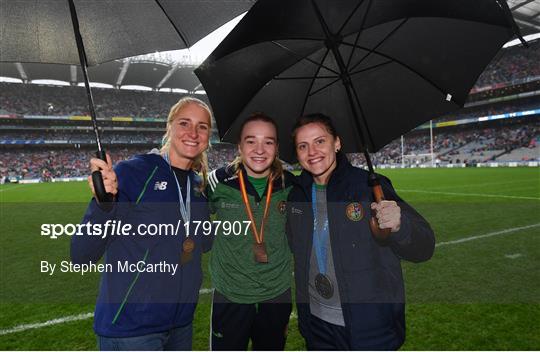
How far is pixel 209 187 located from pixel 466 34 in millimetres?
2331

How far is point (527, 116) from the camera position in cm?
4550

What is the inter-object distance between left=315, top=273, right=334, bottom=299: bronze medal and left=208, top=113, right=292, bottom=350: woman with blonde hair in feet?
1.07

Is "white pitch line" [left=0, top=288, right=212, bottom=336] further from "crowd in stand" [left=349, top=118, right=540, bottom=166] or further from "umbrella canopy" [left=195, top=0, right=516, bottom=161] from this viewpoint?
"crowd in stand" [left=349, top=118, right=540, bottom=166]

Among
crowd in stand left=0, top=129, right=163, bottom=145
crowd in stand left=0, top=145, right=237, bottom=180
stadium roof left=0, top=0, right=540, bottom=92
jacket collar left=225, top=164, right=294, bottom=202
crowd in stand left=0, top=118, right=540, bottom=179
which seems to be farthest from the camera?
crowd in stand left=0, top=129, right=163, bottom=145

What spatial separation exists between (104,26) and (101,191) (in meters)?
1.27

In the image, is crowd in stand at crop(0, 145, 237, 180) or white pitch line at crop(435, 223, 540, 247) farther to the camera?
crowd in stand at crop(0, 145, 237, 180)

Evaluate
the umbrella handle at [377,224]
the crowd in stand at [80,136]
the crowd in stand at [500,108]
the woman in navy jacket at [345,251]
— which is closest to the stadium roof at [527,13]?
the crowd in stand at [500,108]

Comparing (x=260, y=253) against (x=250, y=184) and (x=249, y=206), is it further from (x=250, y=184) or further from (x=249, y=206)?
(x=250, y=184)

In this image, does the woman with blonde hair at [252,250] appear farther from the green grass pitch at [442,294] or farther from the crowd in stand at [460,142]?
the crowd in stand at [460,142]

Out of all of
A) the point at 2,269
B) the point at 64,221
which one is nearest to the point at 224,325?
the point at 2,269

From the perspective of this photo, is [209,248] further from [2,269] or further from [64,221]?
[64,221]

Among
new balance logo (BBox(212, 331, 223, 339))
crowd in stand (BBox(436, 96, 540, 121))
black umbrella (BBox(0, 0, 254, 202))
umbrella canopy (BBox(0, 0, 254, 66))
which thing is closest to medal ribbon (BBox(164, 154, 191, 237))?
black umbrella (BBox(0, 0, 254, 202))

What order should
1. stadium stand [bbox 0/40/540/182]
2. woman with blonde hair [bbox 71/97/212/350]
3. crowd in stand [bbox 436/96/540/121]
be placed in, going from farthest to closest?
crowd in stand [bbox 436/96/540/121], stadium stand [bbox 0/40/540/182], woman with blonde hair [bbox 71/97/212/350]

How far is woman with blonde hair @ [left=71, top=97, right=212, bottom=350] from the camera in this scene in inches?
76.4
